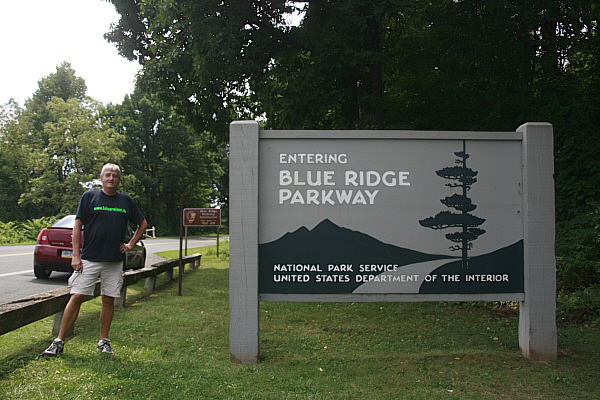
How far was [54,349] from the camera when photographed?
4.90 metres

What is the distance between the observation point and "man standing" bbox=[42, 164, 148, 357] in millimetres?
5039

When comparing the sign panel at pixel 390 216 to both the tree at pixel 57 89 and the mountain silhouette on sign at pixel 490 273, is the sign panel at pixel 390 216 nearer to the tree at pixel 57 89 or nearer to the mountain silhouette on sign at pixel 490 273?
the mountain silhouette on sign at pixel 490 273

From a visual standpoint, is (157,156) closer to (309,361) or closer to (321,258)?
(321,258)

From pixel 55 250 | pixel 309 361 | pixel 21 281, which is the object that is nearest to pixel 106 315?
pixel 309 361

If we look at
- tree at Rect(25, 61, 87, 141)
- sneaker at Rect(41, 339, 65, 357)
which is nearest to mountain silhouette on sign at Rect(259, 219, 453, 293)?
sneaker at Rect(41, 339, 65, 357)

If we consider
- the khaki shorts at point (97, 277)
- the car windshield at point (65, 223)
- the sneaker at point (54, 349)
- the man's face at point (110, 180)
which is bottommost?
the sneaker at point (54, 349)

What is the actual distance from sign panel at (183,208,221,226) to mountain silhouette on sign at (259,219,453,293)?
27.5 feet

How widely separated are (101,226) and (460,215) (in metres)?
3.49

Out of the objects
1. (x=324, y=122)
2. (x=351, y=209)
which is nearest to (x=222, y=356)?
(x=351, y=209)

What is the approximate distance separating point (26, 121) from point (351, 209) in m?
52.2

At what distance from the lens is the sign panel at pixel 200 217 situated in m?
13.4

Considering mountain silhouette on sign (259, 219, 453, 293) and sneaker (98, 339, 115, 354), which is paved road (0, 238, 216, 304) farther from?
mountain silhouette on sign (259, 219, 453, 293)

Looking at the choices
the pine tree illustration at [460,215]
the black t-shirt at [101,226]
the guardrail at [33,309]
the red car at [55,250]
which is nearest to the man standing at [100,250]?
the black t-shirt at [101,226]

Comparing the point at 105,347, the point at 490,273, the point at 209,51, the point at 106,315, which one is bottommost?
the point at 105,347
